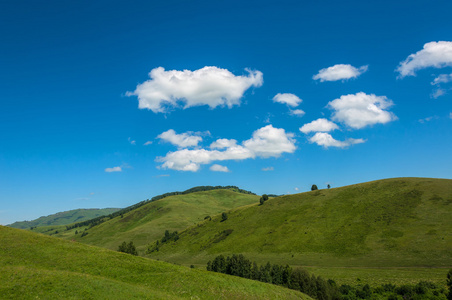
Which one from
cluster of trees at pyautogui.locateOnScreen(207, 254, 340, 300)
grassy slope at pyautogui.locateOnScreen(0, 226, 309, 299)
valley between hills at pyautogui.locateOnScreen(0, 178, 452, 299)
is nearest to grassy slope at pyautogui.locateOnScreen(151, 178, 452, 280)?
valley between hills at pyautogui.locateOnScreen(0, 178, 452, 299)

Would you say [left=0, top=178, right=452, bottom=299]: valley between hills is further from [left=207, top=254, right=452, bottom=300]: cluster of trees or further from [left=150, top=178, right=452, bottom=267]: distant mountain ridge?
[left=207, top=254, right=452, bottom=300]: cluster of trees

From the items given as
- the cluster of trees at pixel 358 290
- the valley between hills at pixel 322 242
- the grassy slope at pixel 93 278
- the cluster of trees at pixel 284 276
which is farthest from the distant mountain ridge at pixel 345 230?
the grassy slope at pixel 93 278

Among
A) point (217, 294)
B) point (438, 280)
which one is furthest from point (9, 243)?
point (438, 280)

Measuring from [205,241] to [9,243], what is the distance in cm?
13195

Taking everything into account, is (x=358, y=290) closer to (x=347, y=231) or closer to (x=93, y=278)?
(x=93, y=278)

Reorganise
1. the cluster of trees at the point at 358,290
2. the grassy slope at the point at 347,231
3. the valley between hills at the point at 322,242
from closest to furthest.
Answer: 1. the valley between hills at the point at 322,242
2. the cluster of trees at the point at 358,290
3. the grassy slope at the point at 347,231

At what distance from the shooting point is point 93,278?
3472 cm

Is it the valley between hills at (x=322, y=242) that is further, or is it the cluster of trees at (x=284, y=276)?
the cluster of trees at (x=284, y=276)

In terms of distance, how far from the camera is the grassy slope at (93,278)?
30609 millimetres

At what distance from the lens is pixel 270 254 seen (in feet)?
398

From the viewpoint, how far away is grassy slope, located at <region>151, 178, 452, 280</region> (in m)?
91.7

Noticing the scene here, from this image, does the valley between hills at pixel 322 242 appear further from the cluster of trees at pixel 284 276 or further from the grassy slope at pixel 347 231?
the cluster of trees at pixel 284 276

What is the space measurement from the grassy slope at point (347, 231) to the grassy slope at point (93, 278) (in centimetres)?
5802

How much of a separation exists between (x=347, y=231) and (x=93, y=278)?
381ft
